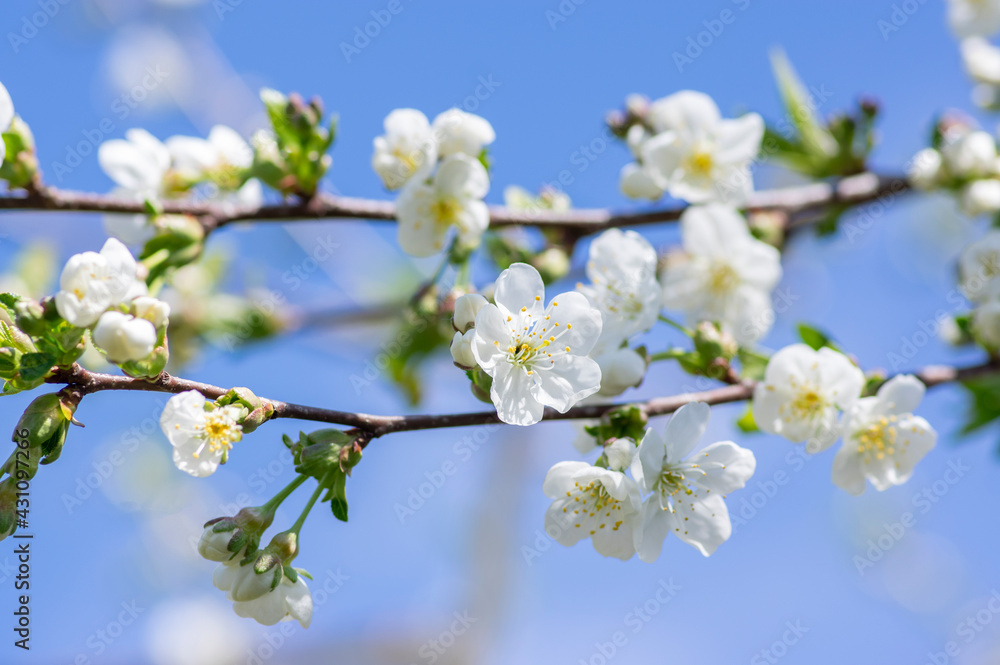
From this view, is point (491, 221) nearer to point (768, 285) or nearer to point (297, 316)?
point (768, 285)

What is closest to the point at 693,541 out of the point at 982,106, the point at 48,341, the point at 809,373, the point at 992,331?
the point at 809,373

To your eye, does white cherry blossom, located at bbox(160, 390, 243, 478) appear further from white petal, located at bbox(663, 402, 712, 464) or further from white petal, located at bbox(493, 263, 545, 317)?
white petal, located at bbox(663, 402, 712, 464)

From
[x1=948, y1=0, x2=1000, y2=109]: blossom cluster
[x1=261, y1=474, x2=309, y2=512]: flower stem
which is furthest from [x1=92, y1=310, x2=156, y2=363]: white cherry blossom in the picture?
[x1=948, y1=0, x2=1000, y2=109]: blossom cluster

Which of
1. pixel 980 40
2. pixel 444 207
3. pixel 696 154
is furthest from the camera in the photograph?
pixel 980 40

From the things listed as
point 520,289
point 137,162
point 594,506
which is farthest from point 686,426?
point 137,162

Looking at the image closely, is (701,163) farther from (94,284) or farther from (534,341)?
(94,284)

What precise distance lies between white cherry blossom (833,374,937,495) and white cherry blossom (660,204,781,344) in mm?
472

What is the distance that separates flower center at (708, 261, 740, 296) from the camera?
218cm

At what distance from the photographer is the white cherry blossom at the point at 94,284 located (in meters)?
1.21

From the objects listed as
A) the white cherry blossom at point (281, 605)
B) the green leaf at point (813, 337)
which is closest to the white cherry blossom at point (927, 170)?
the green leaf at point (813, 337)

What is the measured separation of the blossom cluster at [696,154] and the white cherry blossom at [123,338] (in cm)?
139

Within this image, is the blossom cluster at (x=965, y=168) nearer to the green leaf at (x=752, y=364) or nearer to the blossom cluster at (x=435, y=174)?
the green leaf at (x=752, y=364)

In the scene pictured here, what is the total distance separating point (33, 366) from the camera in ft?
4.02

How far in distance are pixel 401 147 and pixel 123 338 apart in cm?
97
